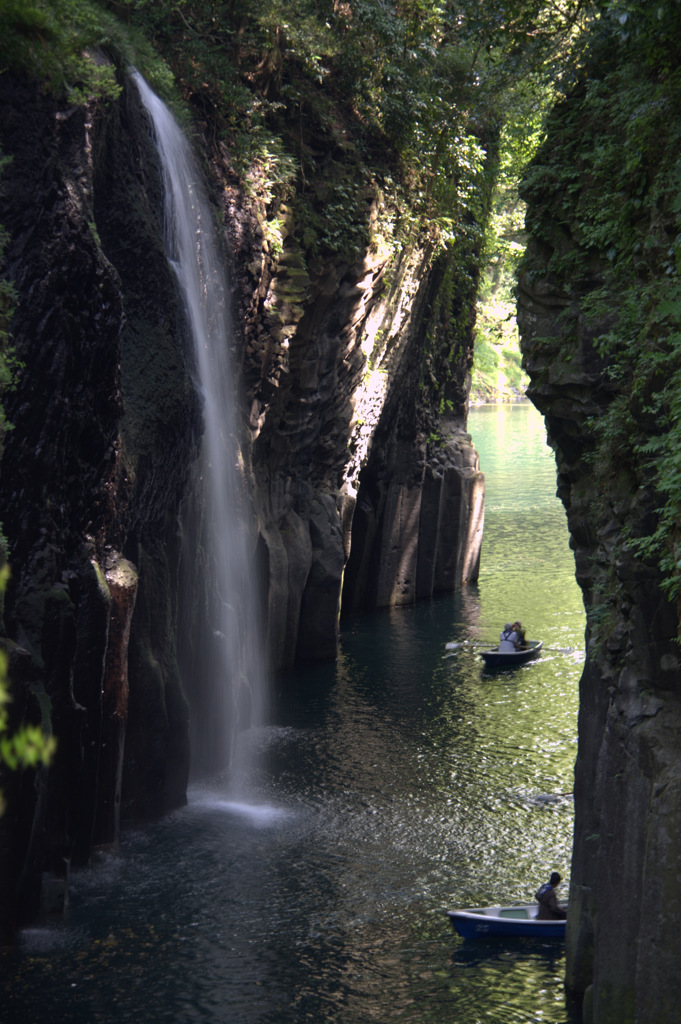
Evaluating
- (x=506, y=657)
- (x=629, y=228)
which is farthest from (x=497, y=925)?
(x=506, y=657)

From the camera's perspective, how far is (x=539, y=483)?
2325 inches

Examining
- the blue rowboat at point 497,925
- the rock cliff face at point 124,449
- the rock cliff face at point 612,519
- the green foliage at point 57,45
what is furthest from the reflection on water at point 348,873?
Answer: the green foliage at point 57,45

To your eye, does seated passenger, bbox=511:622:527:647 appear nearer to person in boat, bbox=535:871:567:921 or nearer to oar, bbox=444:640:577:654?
oar, bbox=444:640:577:654

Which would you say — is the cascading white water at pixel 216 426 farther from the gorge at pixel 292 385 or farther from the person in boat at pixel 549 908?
the person in boat at pixel 549 908

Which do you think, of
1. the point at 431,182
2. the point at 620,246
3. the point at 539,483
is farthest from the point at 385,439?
the point at 539,483

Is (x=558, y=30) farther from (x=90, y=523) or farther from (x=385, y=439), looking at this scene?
(x=385, y=439)

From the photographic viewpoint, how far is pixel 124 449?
15.4 metres

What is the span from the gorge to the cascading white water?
0.31 m

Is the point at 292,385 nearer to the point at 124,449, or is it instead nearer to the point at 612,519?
the point at 124,449

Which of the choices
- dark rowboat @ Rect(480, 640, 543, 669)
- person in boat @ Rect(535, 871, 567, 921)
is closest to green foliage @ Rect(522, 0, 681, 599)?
person in boat @ Rect(535, 871, 567, 921)

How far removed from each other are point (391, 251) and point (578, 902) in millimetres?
18166

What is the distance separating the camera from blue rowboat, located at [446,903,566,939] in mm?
12398

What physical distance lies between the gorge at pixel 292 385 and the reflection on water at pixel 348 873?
97 cm

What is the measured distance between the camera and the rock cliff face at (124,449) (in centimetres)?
1280
